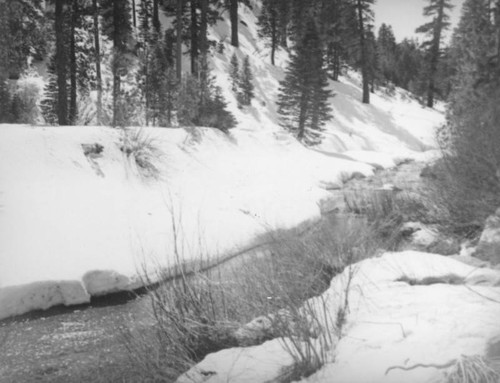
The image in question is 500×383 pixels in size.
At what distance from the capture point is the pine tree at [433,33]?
3516 centimetres

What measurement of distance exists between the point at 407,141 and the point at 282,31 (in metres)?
16.3

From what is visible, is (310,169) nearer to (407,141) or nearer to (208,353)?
(208,353)

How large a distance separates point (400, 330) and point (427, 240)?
3669 mm

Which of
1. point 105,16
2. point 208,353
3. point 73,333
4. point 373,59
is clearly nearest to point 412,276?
point 208,353

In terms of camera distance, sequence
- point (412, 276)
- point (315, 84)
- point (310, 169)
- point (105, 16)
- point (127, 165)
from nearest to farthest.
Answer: point (412, 276) < point (127, 165) < point (310, 169) < point (315, 84) < point (105, 16)

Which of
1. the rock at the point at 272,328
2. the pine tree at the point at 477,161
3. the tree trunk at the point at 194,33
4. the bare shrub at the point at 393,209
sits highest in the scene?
the tree trunk at the point at 194,33

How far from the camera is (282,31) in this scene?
36125 millimetres

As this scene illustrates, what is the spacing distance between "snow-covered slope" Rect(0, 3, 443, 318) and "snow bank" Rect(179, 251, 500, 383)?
1043 millimetres

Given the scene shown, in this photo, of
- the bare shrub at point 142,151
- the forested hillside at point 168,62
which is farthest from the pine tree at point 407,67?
the bare shrub at point 142,151

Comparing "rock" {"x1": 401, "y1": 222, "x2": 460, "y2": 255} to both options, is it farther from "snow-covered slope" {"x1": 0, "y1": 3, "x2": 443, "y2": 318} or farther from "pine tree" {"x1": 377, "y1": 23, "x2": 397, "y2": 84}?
"pine tree" {"x1": 377, "y1": 23, "x2": 397, "y2": 84}

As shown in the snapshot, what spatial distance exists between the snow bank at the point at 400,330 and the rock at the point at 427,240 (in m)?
1.97

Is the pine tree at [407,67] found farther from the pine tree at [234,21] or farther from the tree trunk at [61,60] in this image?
the tree trunk at [61,60]

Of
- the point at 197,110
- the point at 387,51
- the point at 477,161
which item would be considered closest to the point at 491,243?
the point at 477,161

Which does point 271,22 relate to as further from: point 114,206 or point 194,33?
point 114,206
